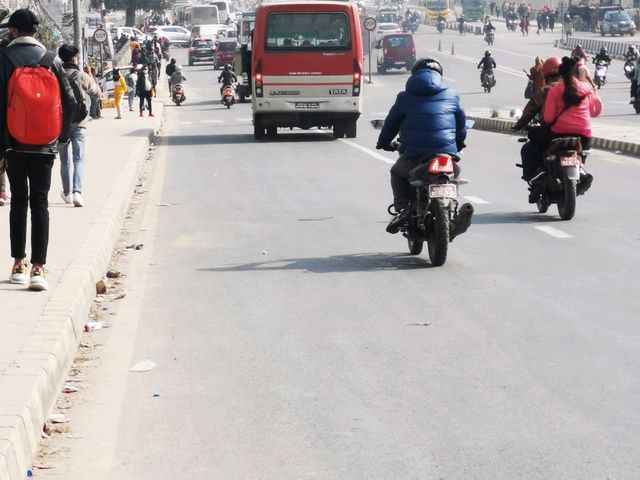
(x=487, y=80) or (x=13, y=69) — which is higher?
(x=13, y=69)

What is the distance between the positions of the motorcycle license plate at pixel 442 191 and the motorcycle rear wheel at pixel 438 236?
8 cm

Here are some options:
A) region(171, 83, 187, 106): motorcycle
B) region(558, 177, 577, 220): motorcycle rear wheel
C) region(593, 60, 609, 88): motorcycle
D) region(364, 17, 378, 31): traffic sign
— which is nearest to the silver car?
region(364, 17, 378, 31): traffic sign

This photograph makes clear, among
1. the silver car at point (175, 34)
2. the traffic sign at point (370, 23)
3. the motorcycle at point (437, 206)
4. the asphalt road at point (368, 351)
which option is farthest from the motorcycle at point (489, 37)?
the motorcycle at point (437, 206)

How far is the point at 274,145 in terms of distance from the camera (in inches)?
1182

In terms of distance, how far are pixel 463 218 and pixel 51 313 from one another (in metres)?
4.03

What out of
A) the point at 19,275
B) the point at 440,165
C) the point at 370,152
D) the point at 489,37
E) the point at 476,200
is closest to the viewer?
the point at 19,275

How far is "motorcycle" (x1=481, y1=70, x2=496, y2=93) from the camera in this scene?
5494 centimetres

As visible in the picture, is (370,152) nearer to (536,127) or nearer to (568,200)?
(536,127)

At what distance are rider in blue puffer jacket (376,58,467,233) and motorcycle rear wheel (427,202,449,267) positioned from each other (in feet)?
1.60

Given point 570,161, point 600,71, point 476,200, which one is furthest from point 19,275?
point 600,71

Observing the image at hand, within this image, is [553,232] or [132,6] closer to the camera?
[553,232]

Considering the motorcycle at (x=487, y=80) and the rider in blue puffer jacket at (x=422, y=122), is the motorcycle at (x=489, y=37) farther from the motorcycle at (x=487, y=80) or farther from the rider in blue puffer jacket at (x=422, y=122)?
the rider in blue puffer jacket at (x=422, y=122)

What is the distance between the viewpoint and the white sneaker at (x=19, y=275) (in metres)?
9.66

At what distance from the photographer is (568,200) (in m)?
14.5
